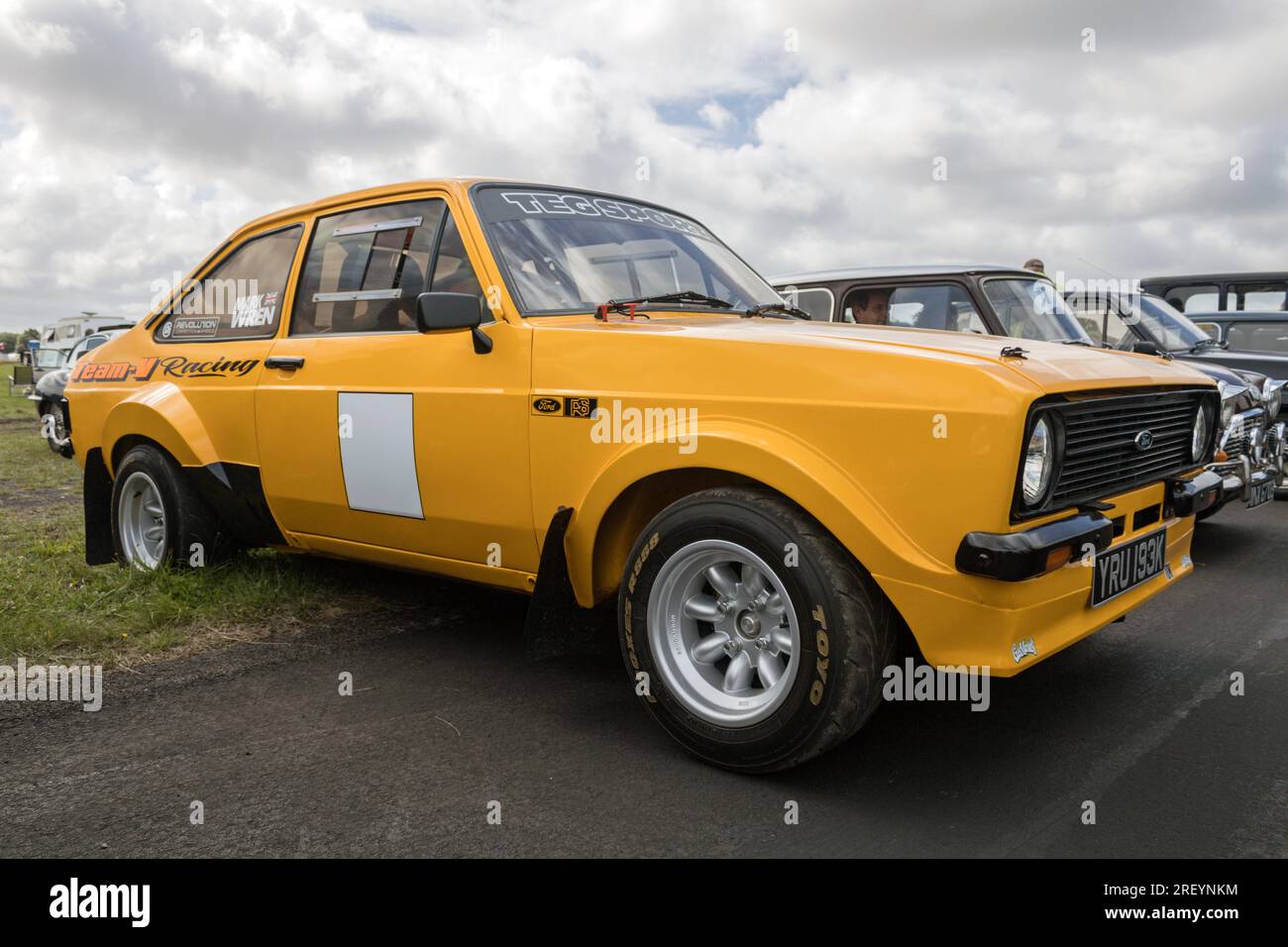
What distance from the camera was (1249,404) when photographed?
6.35 metres

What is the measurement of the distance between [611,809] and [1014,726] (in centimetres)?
143

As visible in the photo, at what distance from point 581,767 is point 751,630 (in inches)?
25.8

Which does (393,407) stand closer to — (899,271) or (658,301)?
(658,301)

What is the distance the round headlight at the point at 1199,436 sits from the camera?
3.60 metres

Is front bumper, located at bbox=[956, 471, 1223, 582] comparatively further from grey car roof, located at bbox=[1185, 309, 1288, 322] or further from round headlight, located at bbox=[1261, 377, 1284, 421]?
grey car roof, located at bbox=[1185, 309, 1288, 322]

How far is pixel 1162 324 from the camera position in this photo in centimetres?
855

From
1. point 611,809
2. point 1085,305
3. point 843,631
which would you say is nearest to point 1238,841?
point 843,631

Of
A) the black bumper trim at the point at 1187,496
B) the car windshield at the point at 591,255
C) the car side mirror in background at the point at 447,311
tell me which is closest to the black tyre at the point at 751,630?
the car side mirror in background at the point at 447,311

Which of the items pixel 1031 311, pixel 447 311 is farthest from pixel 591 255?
pixel 1031 311

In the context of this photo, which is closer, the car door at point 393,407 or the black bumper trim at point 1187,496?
the black bumper trim at point 1187,496

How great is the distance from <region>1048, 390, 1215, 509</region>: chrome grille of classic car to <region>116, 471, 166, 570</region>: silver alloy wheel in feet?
13.7

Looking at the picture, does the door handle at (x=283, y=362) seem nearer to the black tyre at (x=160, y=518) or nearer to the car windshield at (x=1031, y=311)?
the black tyre at (x=160, y=518)

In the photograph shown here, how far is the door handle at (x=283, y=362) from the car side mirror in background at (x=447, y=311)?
1.00 metres
